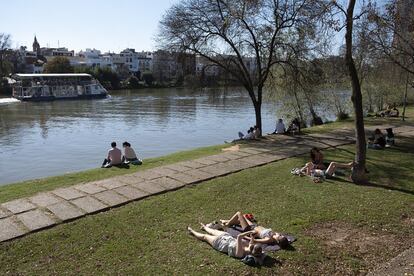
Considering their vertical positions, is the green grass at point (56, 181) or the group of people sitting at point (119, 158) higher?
the group of people sitting at point (119, 158)

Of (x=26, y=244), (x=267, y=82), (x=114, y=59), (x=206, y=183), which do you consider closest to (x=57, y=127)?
(x=267, y=82)

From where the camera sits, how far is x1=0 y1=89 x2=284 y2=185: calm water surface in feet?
77.6

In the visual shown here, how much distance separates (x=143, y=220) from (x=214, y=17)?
15.4 meters

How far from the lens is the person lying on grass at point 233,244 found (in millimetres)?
6670

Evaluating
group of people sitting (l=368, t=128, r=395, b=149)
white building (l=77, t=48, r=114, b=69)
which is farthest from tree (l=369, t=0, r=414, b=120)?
white building (l=77, t=48, r=114, b=69)

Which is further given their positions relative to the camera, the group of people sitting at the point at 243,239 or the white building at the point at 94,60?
the white building at the point at 94,60

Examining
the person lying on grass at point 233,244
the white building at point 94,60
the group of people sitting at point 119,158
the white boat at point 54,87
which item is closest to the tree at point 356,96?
the person lying on grass at point 233,244

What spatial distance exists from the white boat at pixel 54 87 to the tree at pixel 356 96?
64600 millimetres

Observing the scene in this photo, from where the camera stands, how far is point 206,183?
11156 millimetres

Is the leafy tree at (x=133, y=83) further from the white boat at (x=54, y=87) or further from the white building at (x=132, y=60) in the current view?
the white building at (x=132, y=60)

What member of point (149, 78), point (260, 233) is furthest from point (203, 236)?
point (149, 78)

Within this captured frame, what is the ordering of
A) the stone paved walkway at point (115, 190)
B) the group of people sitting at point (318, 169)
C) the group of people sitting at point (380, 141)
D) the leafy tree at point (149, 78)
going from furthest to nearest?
the leafy tree at point (149, 78) < the group of people sitting at point (380, 141) < the group of people sitting at point (318, 169) < the stone paved walkway at point (115, 190)

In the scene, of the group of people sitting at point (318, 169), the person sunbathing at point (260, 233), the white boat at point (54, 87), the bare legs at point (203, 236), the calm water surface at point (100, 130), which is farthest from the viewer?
the white boat at point (54, 87)

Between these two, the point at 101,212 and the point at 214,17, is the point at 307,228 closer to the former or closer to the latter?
the point at 101,212
